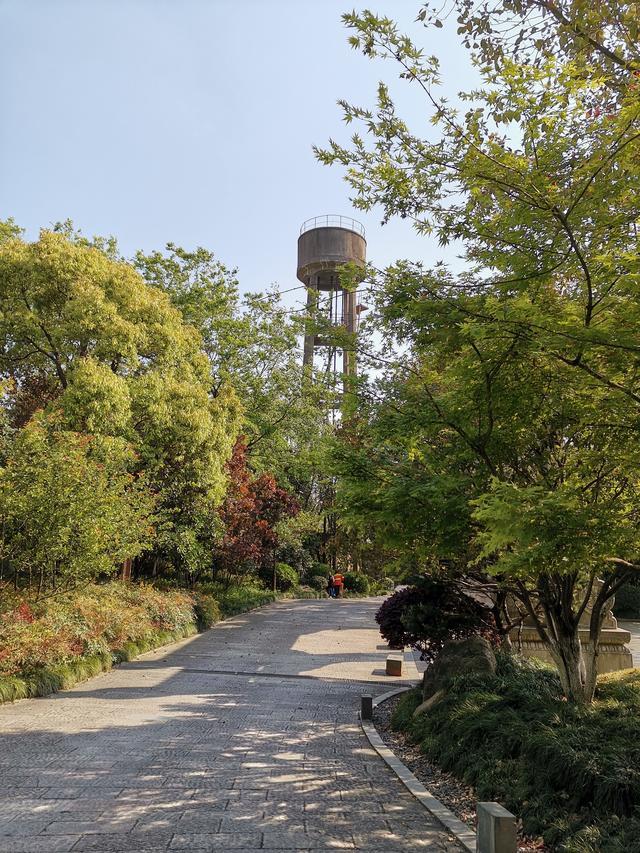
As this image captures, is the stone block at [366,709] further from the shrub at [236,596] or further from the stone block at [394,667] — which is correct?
the shrub at [236,596]

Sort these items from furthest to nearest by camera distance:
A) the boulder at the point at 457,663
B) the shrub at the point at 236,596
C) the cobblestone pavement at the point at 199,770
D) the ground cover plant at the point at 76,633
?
1. the shrub at the point at 236,596
2. the ground cover plant at the point at 76,633
3. the boulder at the point at 457,663
4. the cobblestone pavement at the point at 199,770

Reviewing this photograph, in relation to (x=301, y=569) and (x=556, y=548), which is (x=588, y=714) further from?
(x=301, y=569)

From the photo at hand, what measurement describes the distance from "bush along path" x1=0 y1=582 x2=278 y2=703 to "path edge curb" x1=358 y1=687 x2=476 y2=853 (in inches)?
196

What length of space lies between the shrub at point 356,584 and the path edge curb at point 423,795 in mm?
27113

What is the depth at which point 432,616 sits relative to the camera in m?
10.0

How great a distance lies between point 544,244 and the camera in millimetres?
4711

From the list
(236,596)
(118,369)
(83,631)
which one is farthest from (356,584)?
(83,631)

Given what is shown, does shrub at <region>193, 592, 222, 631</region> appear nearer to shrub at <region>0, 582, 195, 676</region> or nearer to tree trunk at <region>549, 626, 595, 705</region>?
shrub at <region>0, 582, 195, 676</region>

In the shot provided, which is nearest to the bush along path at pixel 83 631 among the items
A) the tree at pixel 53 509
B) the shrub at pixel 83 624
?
the shrub at pixel 83 624

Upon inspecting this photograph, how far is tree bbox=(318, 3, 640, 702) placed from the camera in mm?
4352

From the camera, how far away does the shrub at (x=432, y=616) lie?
32.8 feet

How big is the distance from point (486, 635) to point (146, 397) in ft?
30.4

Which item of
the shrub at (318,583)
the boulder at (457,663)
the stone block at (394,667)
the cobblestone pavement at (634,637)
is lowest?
the cobblestone pavement at (634,637)

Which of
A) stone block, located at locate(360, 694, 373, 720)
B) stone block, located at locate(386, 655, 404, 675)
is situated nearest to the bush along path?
stone block, located at locate(360, 694, 373, 720)
